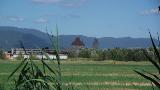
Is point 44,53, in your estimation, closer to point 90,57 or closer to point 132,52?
point 132,52

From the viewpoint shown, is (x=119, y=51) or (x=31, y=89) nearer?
(x=31, y=89)

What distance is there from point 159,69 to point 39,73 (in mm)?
974

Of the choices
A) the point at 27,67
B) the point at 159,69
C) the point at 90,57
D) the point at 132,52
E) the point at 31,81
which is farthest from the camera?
the point at 90,57

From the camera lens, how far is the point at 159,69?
2537mm

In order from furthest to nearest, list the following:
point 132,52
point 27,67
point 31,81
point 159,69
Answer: point 132,52 < point 27,67 < point 31,81 < point 159,69

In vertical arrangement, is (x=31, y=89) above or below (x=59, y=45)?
below

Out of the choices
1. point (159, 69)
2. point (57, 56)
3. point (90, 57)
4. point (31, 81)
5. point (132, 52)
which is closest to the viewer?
point (159, 69)

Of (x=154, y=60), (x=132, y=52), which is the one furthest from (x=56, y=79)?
(x=132, y=52)

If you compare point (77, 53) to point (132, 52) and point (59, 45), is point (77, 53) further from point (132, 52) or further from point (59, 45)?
point (59, 45)

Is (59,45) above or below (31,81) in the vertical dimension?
above

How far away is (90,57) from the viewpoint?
85.2 m

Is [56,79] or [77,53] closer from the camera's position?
[56,79]

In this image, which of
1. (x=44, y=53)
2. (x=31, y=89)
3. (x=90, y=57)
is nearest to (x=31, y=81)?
(x=31, y=89)

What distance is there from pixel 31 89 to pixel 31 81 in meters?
0.08
